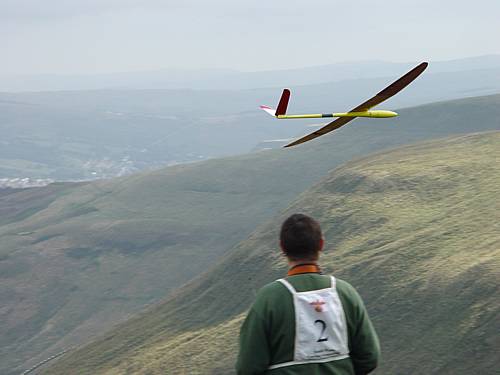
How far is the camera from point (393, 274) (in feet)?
272

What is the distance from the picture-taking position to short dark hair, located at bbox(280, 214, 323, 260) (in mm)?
7457

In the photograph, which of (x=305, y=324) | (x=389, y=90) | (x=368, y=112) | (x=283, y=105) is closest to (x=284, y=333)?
(x=305, y=324)

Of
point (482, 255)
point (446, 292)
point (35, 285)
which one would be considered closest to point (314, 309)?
point (446, 292)

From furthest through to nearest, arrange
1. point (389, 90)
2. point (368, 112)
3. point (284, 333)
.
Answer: point (389, 90) < point (368, 112) < point (284, 333)

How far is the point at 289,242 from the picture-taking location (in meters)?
7.49

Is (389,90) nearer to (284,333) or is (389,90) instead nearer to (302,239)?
(302,239)

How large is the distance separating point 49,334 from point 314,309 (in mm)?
166121

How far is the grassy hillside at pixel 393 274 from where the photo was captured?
65.2 metres

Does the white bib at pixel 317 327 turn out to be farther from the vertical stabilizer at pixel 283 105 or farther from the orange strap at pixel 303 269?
the vertical stabilizer at pixel 283 105

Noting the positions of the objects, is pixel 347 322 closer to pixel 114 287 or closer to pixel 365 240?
pixel 365 240

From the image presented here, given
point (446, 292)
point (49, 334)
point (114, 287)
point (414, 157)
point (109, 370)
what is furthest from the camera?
point (114, 287)

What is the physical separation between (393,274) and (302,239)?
77.6 metres

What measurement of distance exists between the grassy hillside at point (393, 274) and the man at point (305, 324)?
168 ft

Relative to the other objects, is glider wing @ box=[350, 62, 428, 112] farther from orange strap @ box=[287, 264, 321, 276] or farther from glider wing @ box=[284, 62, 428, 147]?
orange strap @ box=[287, 264, 321, 276]
